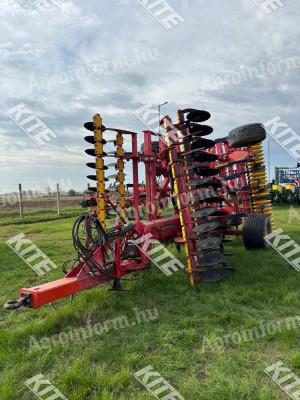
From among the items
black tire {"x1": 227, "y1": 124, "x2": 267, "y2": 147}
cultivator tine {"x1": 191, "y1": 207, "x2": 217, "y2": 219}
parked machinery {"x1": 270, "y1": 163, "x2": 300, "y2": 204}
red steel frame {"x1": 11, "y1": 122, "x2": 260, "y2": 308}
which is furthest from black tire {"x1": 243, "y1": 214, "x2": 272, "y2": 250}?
parked machinery {"x1": 270, "y1": 163, "x2": 300, "y2": 204}

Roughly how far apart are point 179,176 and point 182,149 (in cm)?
41

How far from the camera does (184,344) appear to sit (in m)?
3.08

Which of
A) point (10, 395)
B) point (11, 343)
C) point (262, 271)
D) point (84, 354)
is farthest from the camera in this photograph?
point (262, 271)

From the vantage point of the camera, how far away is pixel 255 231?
6.37 meters

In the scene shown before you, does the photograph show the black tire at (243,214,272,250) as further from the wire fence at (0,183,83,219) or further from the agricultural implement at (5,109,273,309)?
the wire fence at (0,183,83,219)

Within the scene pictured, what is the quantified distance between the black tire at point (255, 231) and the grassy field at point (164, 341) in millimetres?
1267

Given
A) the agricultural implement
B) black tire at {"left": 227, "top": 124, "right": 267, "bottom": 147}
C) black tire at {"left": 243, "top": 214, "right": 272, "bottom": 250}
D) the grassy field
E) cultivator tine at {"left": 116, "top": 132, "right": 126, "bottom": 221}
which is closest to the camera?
the grassy field

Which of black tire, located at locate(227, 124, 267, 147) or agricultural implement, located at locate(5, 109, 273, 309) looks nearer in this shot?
agricultural implement, located at locate(5, 109, 273, 309)

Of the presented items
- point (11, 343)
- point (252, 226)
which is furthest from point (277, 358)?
point (252, 226)

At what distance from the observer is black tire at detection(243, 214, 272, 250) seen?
6.35 metres

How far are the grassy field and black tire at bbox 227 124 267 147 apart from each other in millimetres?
2926

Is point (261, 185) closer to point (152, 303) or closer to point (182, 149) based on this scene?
point (182, 149)

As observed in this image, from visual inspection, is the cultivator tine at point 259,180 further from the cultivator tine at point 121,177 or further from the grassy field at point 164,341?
the cultivator tine at point 121,177

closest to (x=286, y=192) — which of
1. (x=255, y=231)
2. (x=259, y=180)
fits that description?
(x=259, y=180)
